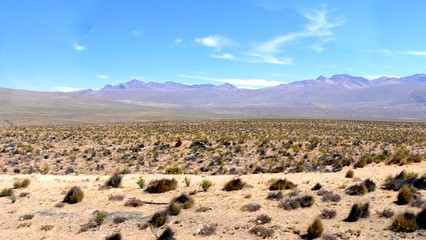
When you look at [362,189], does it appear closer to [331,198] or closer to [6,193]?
[331,198]

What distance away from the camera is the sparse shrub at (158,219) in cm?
1178

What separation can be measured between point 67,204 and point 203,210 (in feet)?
17.5

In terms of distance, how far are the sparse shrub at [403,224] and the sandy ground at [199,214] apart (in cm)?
20

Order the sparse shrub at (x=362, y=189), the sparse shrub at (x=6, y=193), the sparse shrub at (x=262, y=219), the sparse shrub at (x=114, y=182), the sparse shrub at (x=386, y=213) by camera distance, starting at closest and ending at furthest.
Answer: the sparse shrub at (x=386, y=213) → the sparse shrub at (x=262, y=219) → the sparse shrub at (x=362, y=189) → the sparse shrub at (x=6, y=193) → the sparse shrub at (x=114, y=182)

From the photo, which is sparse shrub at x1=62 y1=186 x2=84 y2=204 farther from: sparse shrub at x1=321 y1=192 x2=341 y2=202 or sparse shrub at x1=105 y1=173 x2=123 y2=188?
sparse shrub at x1=321 y1=192 x2=341 y2=202

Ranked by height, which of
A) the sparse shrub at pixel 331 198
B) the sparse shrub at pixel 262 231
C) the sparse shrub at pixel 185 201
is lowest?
the sparse shrub at pixel 262 231

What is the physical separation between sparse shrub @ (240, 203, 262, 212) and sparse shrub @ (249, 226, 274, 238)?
65.5 inches

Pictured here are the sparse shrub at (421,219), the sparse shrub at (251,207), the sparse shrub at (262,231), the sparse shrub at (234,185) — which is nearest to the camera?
the sparse shrub at (421,219)

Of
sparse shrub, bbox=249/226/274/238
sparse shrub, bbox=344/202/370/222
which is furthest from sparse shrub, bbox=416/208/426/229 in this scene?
sparse shrub, bbox=249/226/274/238

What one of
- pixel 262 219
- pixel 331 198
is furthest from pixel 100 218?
pixel 331 198

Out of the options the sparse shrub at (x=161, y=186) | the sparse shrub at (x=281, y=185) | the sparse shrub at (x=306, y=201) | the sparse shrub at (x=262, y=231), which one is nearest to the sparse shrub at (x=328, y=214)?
the sparse shrub at (x=306, y=201)

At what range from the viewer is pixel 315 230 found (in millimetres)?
10352

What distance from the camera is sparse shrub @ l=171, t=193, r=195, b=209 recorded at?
13.3 metres

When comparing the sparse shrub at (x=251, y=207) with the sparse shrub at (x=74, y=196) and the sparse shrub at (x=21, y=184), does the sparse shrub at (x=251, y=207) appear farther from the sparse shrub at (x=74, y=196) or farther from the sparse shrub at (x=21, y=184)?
the sparse shrub at (x=21, y=184)
